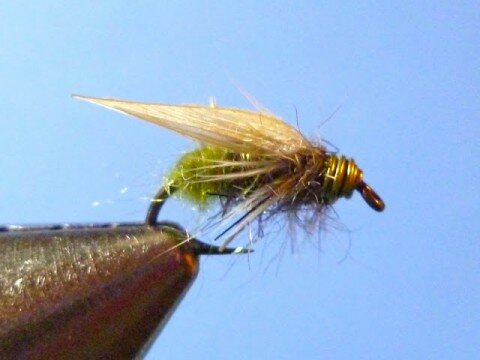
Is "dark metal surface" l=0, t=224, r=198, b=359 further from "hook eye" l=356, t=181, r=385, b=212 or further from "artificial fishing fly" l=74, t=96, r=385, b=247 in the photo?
"hook eye" l=356, t=181, r=385, b=212

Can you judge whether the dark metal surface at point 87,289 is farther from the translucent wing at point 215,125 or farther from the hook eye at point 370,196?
the hook eye at point 370,196

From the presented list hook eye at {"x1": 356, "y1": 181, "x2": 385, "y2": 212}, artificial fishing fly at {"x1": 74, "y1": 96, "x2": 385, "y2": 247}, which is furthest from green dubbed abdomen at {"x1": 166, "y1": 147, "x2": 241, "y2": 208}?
hook eye at {"x1": 356, "y1": 181, "x2": 385, "y2": 212}

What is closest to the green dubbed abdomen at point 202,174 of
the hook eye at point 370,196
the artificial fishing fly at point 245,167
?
the artificial fishing fly at point 245,167

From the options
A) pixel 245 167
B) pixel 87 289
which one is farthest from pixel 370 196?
pixel 87 289

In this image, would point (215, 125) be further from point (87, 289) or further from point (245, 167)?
point (87, 289)

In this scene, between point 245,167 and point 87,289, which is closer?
point 87,289

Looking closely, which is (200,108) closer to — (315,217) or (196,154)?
(196,154)
